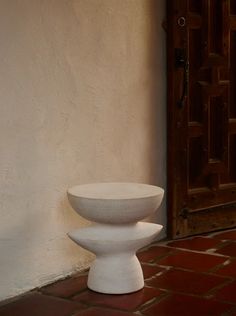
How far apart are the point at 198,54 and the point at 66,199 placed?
126 cm

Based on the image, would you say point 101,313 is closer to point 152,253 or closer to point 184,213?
point 152,253

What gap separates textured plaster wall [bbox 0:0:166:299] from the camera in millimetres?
2746

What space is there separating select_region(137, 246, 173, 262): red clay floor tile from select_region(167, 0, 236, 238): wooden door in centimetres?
21

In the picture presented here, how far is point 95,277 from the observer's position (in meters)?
2.84

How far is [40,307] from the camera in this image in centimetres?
267

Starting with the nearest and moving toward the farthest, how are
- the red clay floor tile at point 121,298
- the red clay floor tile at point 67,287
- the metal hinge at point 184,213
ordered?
the red clay floor tile at point 121,298 < the red clay floor tile at point 67,287 < the metal hinge at point 184,213

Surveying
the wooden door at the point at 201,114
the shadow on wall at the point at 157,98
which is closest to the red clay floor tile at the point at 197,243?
the wooden door at the point at 201,114

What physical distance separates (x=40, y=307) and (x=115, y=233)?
1.45 feet

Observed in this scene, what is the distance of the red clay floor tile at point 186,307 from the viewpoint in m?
2.57

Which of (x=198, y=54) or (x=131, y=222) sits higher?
(x=198, y=54)

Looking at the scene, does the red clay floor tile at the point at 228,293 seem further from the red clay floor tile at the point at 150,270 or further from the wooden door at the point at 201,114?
the wooden door at the point at 201,114

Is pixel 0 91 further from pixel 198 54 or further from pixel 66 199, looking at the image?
pixel 198 54

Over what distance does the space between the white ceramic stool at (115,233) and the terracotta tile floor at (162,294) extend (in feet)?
0.23

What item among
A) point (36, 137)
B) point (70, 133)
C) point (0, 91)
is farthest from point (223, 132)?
point (0, 91)
